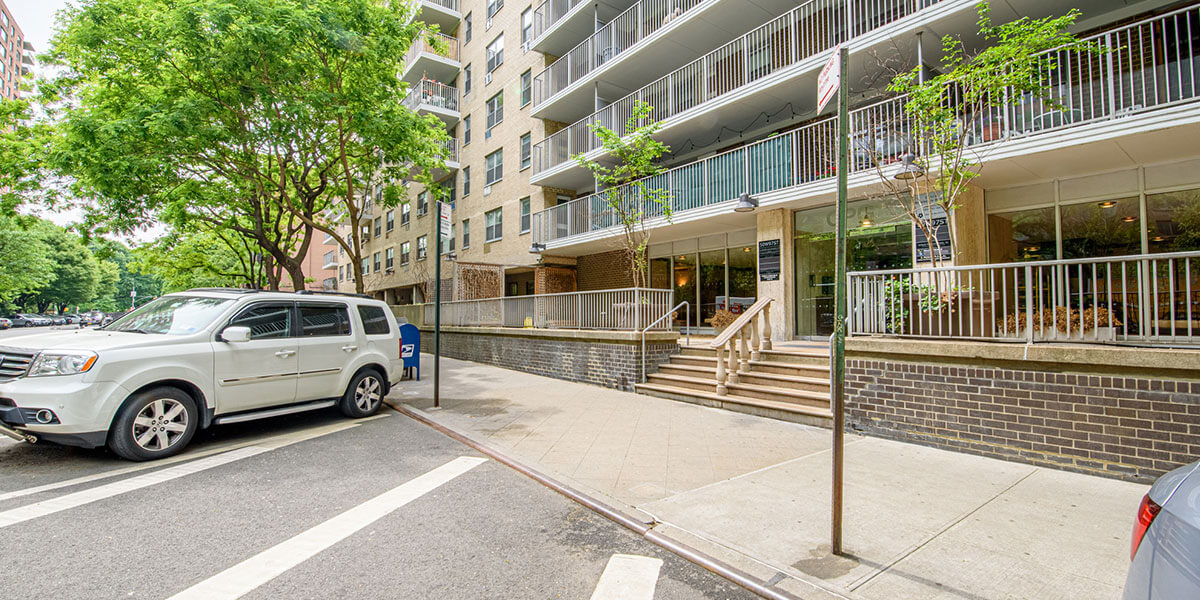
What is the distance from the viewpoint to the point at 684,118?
13430 mm

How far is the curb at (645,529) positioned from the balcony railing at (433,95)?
22458mm

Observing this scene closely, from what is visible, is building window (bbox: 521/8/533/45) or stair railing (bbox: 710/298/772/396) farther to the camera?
building window (bbox: 521/8/533/45)

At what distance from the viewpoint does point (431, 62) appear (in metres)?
25.4

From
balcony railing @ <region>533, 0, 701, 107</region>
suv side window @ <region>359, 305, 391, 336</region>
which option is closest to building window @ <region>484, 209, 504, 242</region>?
balcony railing @ <region>533, 0, 701, 107</region>

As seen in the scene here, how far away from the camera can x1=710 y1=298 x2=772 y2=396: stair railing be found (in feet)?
28.5

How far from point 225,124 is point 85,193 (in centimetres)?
508

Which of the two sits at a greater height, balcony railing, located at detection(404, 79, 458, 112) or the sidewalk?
balcony railing, located at detection(404, 79, 458, 112)

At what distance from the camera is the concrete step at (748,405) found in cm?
724

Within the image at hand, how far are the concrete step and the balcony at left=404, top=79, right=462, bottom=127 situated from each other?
20.0 m

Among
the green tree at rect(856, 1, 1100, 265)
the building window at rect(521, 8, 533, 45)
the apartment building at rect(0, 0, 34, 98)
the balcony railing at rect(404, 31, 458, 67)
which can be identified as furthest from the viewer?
the apartment building at rect(0, 0, 34, 98)

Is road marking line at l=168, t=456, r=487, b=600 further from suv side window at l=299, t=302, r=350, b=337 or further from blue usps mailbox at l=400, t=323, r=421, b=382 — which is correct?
blue usps mailbox at l=400, t=323, r=421, b=382

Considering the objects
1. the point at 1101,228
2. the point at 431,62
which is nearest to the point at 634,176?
the point at 1101,228

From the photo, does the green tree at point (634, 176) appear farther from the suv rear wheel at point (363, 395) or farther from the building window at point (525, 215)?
the suv rear wheel at point (363, 395)

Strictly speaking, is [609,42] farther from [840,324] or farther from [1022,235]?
[840,324]
